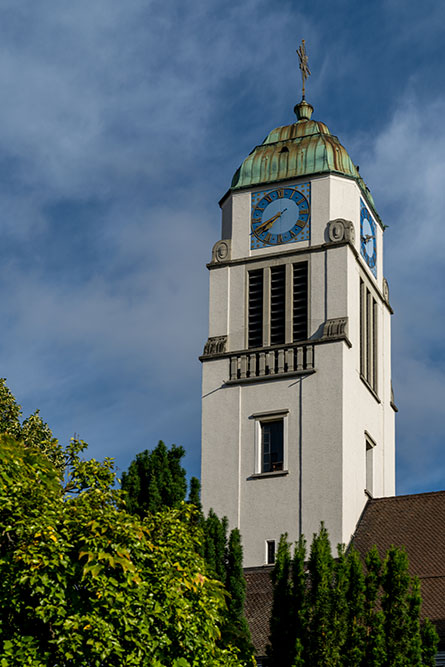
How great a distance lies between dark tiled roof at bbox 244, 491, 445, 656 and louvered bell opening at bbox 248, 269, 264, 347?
6.11 meters

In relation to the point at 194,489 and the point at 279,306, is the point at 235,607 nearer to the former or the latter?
the point at 194,489

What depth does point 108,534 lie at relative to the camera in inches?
782

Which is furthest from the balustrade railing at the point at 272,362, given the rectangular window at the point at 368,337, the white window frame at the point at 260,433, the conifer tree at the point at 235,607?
the conifer tree at the point at 235,607

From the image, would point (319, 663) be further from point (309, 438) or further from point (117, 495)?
point (309, 438)

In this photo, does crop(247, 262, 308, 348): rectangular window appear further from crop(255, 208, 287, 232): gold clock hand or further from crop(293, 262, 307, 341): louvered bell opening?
crop(255, 208, 287, 232): gold clock hand

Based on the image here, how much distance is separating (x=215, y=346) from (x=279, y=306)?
7.68 feet

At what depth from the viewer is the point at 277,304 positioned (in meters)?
43.1

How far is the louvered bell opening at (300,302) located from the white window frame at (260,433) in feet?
8.54

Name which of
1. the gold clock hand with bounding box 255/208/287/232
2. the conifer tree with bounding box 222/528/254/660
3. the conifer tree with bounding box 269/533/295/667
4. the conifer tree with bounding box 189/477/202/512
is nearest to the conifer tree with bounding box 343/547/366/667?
the conifer tree with bounding box 269/533/295/667

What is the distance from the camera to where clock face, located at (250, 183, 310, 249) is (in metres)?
43.8

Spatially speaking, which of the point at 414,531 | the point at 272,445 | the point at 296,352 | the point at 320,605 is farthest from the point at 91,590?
the point at 296,352

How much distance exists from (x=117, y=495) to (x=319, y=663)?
196 inches

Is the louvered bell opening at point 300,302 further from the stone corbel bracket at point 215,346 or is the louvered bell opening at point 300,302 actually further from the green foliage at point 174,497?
the green foliage at point 174,497

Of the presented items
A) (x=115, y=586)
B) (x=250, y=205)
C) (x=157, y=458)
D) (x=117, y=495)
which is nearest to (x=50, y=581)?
(x=115, y=586)
